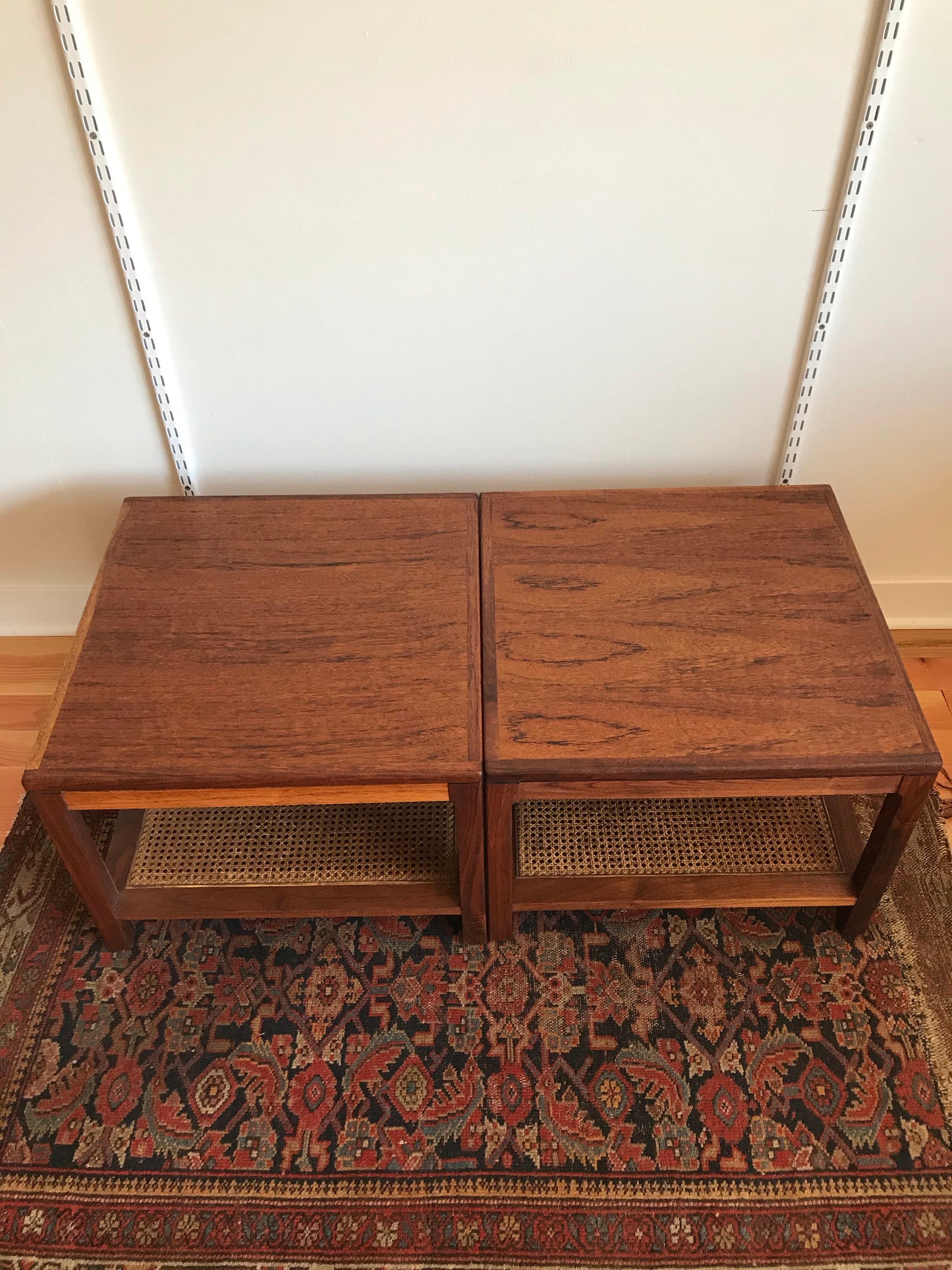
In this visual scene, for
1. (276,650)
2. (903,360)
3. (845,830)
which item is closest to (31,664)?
(276,650)

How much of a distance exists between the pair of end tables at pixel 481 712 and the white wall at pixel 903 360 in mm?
191

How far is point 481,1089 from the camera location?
49.0 inches

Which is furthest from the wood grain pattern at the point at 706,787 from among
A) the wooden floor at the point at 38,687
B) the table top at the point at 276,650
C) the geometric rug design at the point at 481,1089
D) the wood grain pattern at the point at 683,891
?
the wooden floor at the point at 38,687

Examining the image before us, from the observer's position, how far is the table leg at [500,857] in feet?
3.76

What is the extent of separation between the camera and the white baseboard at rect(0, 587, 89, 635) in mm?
1788

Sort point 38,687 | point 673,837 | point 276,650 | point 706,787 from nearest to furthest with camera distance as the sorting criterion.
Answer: point 706,787
point 276,650
point 673,837
point 38,687

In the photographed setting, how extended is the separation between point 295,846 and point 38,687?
70 centimetres

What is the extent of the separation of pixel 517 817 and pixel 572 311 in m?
0.78

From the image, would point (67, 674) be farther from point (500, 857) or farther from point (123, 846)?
point (500, 857)

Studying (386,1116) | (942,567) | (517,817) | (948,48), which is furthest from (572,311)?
(386,1116)

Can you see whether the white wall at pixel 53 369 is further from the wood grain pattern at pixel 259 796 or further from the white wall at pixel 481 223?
the wood grain pattern at pixel 259 796

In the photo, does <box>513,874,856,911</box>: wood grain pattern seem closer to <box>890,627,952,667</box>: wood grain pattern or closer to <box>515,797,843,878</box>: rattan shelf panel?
<box>515,797,843,878</box>: rattan shelf panel

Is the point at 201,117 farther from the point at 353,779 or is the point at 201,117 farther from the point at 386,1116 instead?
the point at 386,1116

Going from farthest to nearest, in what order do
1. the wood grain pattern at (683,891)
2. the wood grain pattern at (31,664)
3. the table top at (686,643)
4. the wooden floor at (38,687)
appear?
1. the wood grain pattern at (31,664)
2. the wooden floor at (38,687)
3. the wood grain pattern at (683,891)
4. the table top at (686,643)
